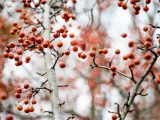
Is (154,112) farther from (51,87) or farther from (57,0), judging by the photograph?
(51,87)

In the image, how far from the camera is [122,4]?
4957 millimetres

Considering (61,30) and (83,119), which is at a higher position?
(83,119)

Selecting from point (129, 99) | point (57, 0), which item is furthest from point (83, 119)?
point (129, 99)

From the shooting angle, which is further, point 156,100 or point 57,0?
point 156,100

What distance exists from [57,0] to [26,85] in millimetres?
3230

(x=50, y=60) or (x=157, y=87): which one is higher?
(x=157, y=87)

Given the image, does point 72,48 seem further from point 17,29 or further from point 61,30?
point 17,29

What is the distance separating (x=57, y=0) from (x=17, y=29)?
6.41 ft

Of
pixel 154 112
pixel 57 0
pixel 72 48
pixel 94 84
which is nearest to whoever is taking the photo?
pixel 72 48

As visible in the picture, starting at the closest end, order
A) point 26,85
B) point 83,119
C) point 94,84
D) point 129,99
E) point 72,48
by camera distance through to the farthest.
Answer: point 129,99, point 26,85, point 72,48, point 83,119, point 94,84

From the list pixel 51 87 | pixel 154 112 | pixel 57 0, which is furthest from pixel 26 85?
pixel 154 112

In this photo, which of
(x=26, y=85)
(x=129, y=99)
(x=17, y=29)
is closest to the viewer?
(x=129, y=99)

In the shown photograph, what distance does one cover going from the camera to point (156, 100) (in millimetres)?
17859

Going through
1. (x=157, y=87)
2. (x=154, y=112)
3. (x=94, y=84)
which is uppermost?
(x=154, y=112)
